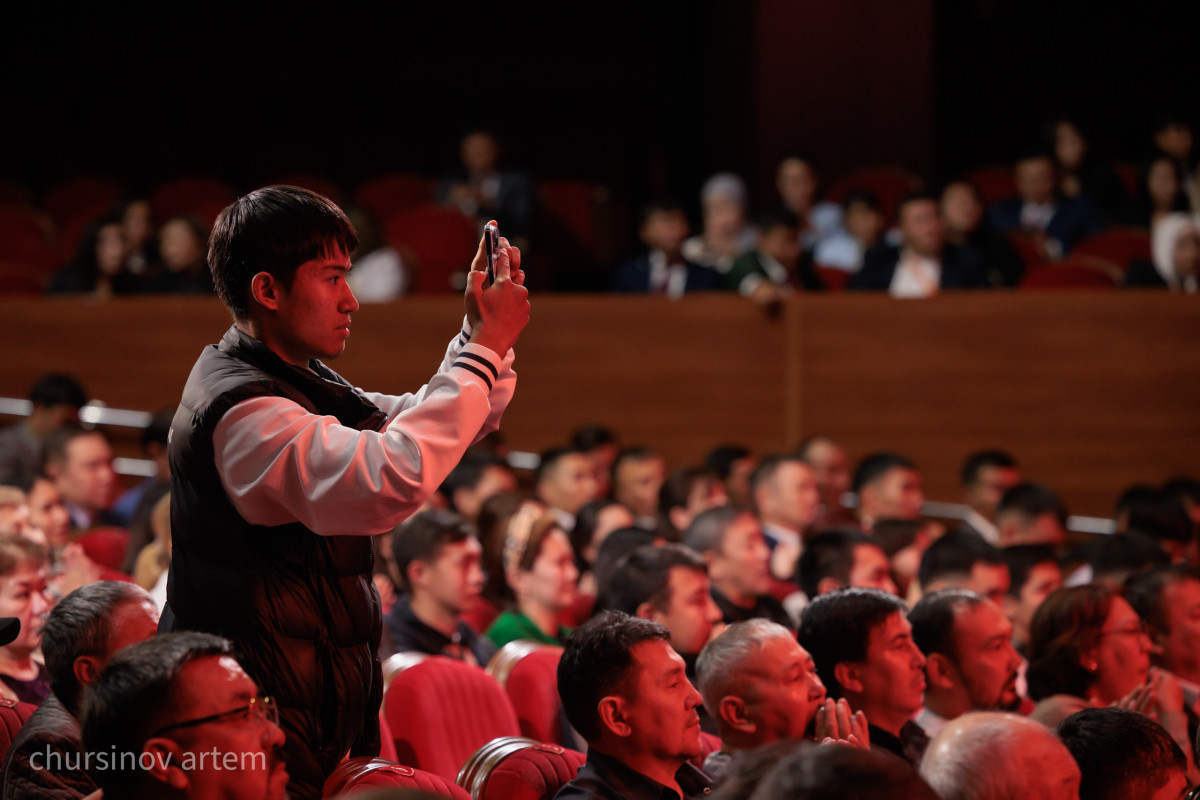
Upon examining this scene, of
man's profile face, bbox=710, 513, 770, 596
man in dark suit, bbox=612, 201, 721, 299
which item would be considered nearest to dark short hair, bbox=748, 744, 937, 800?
man's profile face, bbox=710, 513, 770, 596

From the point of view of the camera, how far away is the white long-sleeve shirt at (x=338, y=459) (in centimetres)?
151

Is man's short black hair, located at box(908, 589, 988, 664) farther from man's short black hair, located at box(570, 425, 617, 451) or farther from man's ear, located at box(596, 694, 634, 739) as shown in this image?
man's short black hair, located at box(570, 425, 617, 451)

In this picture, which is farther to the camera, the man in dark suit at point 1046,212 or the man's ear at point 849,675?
the man in dark suit at point 1046,212

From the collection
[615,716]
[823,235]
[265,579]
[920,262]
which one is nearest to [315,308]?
[265,579]

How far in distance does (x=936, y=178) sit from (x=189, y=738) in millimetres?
7514

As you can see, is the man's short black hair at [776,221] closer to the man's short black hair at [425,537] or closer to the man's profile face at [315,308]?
the man's short black hair at [425,537]

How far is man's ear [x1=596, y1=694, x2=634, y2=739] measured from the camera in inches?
80.1

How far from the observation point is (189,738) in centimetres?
146

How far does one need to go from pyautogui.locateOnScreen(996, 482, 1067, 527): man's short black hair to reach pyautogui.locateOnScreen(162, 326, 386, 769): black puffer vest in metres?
3.34

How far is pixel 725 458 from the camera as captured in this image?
17.3 feet

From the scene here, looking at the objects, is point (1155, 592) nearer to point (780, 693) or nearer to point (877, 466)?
point (780, 693)

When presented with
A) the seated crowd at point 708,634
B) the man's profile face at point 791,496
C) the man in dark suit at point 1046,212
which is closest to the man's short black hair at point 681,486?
the seated crowd at point 708,634

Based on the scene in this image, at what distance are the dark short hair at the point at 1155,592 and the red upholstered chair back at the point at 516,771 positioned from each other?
64.7 inches

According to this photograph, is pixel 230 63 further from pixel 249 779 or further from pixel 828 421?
pixel 249 779
